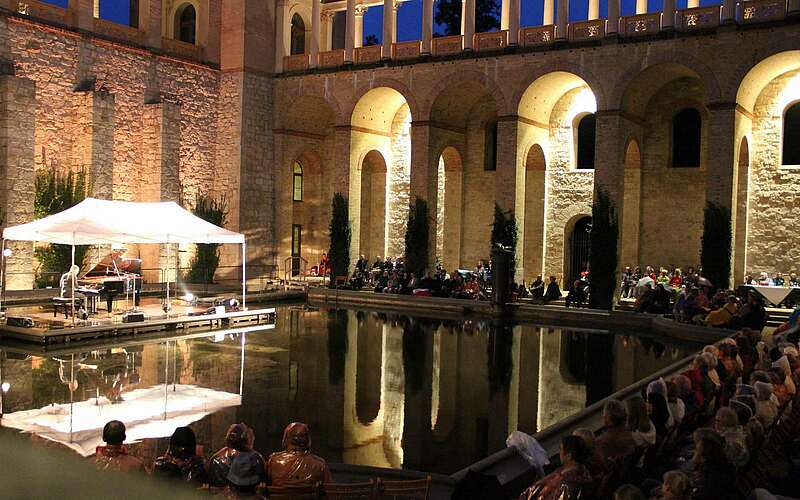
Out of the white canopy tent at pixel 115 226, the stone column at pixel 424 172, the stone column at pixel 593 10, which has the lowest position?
the white canopy tent at pixel 115 226

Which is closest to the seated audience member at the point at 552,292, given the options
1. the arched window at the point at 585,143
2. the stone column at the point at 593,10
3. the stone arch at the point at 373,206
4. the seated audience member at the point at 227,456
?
the arched window at the point at 585,143

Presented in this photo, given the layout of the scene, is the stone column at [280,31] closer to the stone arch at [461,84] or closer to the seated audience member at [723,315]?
the stone arch at [461,84]

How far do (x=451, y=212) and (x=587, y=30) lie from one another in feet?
28.9

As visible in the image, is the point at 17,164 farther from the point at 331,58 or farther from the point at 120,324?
the point at 331,58

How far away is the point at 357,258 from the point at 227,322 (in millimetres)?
11062

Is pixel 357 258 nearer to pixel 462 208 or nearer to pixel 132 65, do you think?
pixel 462 208

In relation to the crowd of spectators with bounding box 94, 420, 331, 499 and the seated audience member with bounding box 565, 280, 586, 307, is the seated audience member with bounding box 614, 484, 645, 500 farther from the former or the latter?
the seated audience member with bounding box 565, 280, 586, 307

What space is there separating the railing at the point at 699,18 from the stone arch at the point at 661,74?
786mm

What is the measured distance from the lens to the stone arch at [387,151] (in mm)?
27750

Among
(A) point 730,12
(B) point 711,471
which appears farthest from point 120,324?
(A) point 730,12

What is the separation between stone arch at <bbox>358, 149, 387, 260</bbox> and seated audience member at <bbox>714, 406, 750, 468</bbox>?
2591 centimetres

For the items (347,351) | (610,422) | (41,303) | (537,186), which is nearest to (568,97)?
(537,186)

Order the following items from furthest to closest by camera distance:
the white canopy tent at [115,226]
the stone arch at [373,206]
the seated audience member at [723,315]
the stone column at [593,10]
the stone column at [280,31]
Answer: the stone arch at [373,206] < the stone column at [280,31] < the stone column at [593,10] < the seated audience member at [723,315] < the white canopy tent at [115,226]

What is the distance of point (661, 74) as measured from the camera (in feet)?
76.8
